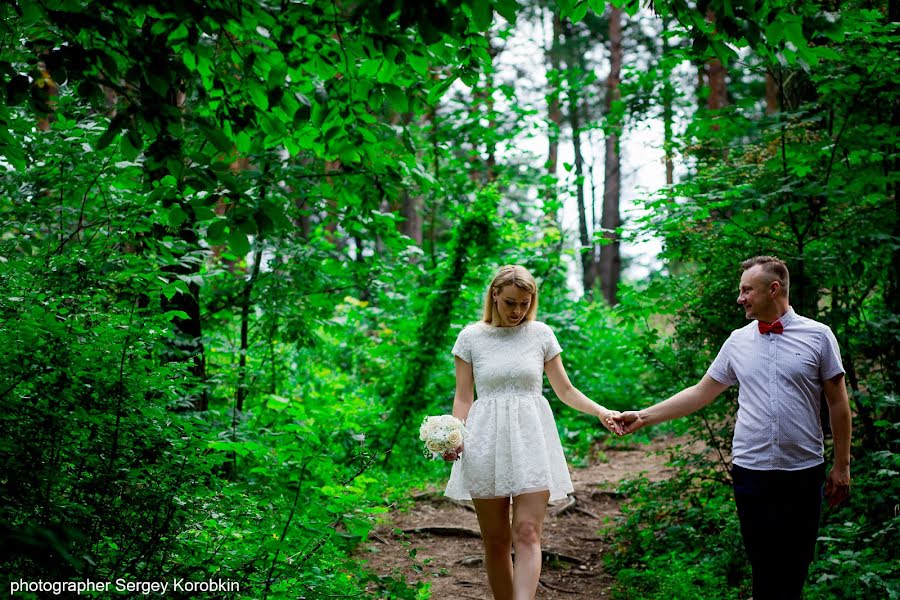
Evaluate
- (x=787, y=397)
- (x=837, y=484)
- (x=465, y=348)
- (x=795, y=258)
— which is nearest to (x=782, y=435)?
(x=787, y=397)

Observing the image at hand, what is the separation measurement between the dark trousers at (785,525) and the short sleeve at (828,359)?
1.56ft

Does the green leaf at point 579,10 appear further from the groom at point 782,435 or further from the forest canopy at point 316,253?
the groom at point 782,435

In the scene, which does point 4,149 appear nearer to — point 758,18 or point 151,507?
point 151,507

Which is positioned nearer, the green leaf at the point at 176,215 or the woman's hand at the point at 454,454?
the green leaf at the point at 176,215

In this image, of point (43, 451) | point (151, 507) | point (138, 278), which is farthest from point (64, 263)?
point (151, 507)

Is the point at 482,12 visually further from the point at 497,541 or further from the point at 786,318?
the point at 497,541

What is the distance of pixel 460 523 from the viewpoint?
747cm

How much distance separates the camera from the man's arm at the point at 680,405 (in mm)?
4230

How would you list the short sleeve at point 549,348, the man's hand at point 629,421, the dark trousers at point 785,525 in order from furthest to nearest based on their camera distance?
the man's hand at point 629,421
the short sleeve at point 549,348
the dark trousers at point 785,525

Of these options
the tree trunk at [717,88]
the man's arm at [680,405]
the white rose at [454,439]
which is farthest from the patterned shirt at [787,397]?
the tree trunk at [717,88]

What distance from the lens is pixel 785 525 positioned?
142 inches

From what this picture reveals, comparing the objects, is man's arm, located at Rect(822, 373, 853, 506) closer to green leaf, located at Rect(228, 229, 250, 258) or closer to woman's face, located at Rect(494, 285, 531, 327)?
woman's face, located at Rect(494, 285, 531, 327)

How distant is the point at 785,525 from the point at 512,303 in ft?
6.39

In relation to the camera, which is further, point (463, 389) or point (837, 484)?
point (463, 389)
